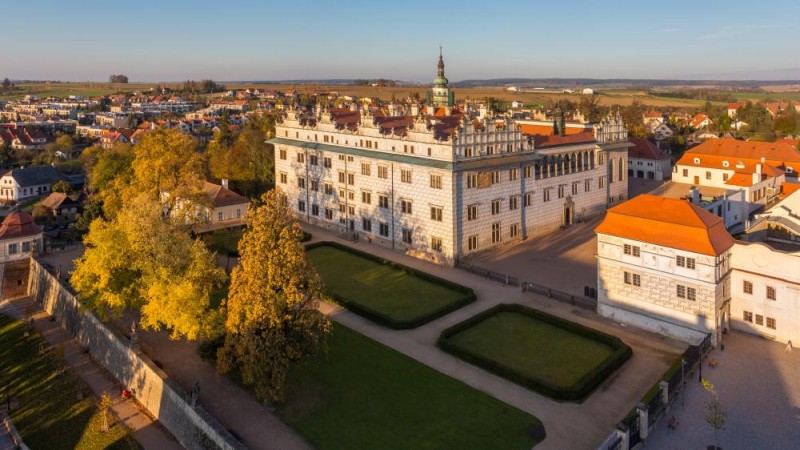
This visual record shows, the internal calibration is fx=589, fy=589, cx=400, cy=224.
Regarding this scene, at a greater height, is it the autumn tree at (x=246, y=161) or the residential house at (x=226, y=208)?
the autumn tree at (x=246, y=161)

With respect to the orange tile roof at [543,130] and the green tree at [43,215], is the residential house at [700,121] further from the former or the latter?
the green tree at [43,215]

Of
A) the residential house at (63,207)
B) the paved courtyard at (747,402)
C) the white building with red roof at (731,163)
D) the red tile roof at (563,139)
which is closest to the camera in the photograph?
the paved courtyard at (747,402)

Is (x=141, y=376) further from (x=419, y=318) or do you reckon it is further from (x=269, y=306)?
(x=419, y=318)

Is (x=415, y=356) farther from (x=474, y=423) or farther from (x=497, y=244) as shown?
(x=497, y=244)

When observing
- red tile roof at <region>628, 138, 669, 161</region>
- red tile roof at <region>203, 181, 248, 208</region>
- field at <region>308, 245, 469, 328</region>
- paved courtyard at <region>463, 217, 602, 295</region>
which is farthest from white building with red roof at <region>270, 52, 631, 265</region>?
red tile roof at <region>628, 138, 669, 161</region>

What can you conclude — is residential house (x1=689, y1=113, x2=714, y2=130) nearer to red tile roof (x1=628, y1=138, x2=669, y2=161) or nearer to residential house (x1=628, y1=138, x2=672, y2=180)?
red tile roof (x1=628, y1=138, x2=669, y2=161)

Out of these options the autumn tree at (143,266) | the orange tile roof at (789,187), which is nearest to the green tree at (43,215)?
the autumn tree at (143,266)

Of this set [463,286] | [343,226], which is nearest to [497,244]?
[463,286]
